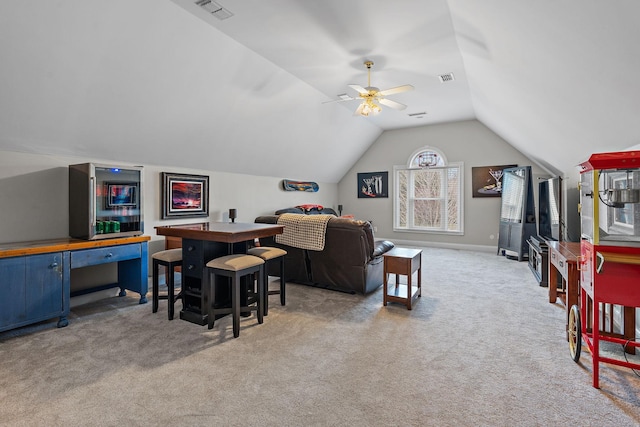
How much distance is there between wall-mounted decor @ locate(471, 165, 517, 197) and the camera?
280 inches

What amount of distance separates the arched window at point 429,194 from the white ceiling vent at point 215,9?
5.91m

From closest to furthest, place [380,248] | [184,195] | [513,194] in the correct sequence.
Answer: [380,248] < [184,195] < [513,194]

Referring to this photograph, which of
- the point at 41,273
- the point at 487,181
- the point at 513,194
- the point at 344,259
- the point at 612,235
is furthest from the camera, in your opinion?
the point at 487,181

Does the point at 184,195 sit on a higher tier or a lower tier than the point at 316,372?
higher

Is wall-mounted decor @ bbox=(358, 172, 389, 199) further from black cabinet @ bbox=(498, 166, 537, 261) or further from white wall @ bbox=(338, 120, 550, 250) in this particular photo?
black cabinet @ bbox=(498, 166, 537, 261)

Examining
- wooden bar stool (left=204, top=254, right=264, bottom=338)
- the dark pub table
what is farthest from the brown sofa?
wooden bar stool (left=204, top=254, right=264, bottom=338)

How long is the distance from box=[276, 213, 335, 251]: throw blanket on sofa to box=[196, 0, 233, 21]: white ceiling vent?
2.31 meters

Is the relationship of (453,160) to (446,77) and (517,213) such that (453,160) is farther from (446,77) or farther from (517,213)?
(446,77)

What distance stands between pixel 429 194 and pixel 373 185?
1.46 m

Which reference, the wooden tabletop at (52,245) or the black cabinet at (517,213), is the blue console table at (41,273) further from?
the black cabinet at (517,213)

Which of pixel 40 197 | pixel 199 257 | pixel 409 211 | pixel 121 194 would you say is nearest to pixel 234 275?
pixel 199 257

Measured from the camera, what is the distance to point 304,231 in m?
4.02

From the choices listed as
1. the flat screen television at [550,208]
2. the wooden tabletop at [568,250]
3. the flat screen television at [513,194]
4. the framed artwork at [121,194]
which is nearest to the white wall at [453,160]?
the flat screen television at [513,194]

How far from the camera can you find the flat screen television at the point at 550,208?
179 inches
